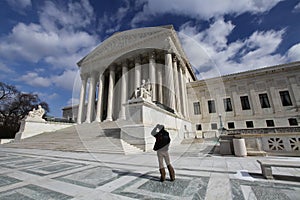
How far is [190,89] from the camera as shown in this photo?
2594 cm

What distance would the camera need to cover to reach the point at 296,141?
6.12 m

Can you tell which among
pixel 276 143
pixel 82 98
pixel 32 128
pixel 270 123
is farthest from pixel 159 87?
pixel 32 128

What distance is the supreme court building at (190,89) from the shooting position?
66.0ft

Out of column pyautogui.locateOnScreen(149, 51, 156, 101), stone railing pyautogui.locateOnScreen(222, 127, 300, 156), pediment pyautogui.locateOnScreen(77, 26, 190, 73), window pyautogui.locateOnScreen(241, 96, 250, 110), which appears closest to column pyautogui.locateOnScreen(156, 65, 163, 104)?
column pyautogui.locateOnScreen(149, 51, 156, 101)

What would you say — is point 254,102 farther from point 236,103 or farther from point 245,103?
point 236,103

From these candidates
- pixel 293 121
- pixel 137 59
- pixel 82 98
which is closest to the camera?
pixel 293 121

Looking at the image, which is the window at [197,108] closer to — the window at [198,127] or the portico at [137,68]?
the window at [198,127]

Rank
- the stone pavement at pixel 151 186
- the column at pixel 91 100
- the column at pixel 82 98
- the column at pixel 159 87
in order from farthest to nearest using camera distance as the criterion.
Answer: the column at pixel 82 98, the column at pixel 91 100, the column at pixel 159 87, the stone pavement at pixel 151 186

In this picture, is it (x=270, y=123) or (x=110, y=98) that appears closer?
(x=270, y=123)

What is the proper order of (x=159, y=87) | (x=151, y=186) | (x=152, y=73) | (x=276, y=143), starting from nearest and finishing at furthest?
(x=151, y=186)
(x=276, y=143)
(x=152, y=73)
(x=159, y=87)

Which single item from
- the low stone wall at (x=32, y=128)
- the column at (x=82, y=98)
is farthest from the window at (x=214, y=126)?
the low stone wall at (x=32, y=128)

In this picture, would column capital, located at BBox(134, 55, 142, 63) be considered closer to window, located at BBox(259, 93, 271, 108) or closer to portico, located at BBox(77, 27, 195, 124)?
portico, located at BBox(77, 27, 195, 124)

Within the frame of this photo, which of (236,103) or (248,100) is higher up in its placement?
(248,100)

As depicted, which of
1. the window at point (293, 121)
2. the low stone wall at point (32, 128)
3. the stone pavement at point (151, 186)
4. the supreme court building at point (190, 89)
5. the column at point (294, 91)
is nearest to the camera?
the stone pavement at point (151, 186)
